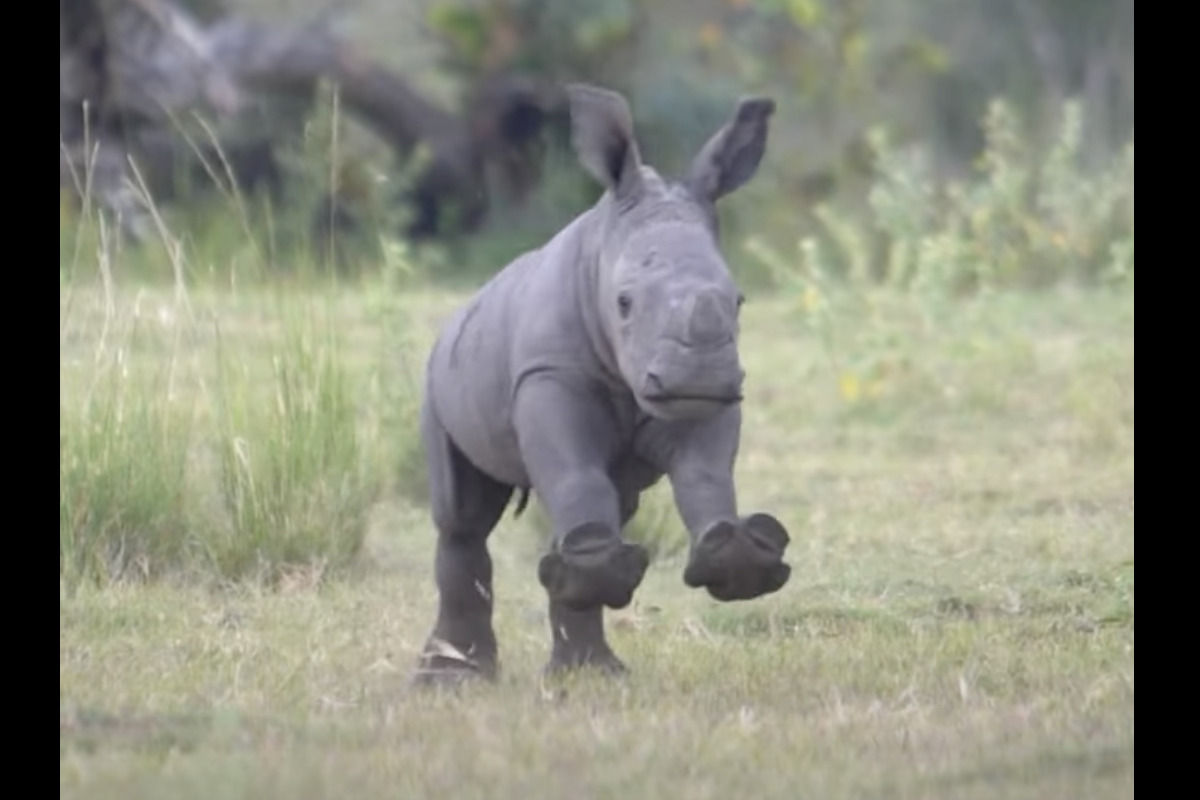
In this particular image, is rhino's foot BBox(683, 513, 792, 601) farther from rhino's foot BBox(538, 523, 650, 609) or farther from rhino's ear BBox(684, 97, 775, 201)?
rhino's ear BBox(684, 97, 775, 201)

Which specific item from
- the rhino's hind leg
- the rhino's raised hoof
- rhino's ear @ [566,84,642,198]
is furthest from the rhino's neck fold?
the rhino's raised hoof

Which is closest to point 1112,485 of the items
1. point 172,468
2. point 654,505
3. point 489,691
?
point 654,505

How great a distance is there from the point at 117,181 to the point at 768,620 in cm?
976

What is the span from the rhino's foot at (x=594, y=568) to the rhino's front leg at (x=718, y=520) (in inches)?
5.3

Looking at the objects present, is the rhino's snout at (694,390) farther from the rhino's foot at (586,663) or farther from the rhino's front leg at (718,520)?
the rhino's foot at (586,663)

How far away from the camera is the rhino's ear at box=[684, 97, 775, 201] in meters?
6.27

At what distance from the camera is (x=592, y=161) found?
20.5 ft

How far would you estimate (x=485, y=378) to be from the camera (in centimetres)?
656

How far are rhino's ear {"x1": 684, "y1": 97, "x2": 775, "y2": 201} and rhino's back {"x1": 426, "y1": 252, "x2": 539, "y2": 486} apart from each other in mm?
596

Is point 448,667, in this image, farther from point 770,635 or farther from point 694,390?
point 694,390

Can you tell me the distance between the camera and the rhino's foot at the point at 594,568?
580cm

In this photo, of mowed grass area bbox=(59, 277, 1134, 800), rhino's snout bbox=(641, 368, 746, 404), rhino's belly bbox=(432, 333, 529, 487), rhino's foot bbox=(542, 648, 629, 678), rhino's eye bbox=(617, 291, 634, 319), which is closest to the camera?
mowed grass area bbox=(59, 277, 1134, 800)
